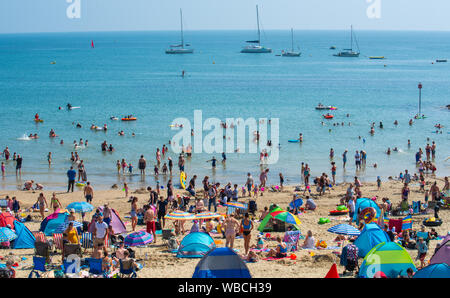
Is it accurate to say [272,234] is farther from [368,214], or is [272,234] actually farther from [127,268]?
[127,268]

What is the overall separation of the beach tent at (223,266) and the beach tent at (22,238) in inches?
241

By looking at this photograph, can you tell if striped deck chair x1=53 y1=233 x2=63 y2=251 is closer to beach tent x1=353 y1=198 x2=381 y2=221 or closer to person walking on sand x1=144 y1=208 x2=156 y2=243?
person walking on sand x1=144 y1=208 x2=156 y2=243

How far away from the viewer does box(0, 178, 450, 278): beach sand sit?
1305 centimetres

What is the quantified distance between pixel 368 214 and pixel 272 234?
305cm

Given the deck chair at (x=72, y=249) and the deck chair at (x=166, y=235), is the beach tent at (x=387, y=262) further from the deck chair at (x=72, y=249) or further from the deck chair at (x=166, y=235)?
the deck chair at (x=72, y=249)

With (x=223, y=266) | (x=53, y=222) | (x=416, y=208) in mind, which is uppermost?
(x=223, y=266)

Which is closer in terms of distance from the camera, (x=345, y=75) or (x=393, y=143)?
(x=393, y=143)

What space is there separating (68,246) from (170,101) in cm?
4995

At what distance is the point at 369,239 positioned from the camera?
1386 cm

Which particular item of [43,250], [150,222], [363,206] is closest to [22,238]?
[43,250]

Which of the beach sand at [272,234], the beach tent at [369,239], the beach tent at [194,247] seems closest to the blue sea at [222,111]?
the beach sand at [272,234]

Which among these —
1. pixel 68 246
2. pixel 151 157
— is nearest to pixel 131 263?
pixel 68 246

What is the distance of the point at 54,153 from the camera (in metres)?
35.8
